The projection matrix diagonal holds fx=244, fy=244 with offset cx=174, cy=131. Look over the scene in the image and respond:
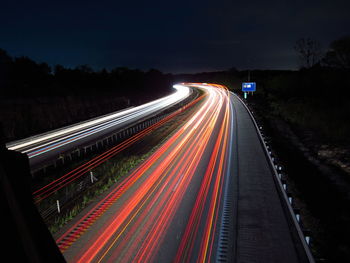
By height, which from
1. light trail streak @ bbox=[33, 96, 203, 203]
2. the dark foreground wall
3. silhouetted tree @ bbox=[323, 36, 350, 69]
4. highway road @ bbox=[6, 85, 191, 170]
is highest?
silhouetted tree @ bbox=[323, 36, 350, 69]

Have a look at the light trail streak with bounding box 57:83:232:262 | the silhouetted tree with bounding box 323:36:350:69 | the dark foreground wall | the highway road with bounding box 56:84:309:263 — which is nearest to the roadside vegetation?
the highway road with bounding box 56:84:309:263

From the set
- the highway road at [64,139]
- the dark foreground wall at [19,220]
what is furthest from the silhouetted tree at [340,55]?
the dark foreground wall at [19,220]

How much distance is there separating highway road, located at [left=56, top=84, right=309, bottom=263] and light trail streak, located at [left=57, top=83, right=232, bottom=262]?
0.03 metres

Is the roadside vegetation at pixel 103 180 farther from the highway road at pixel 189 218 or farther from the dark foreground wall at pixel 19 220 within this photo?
the dark foreground wall at pixel 19 220

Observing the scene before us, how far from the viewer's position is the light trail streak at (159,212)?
832 centimetres

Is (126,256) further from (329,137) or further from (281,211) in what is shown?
(329,137)

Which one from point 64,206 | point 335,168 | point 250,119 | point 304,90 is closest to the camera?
point 64,206

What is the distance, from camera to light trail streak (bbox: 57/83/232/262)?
27.3ft

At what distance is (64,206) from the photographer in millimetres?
12625

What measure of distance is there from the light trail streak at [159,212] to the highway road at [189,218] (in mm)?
29

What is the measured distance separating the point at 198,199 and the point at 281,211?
3.69m

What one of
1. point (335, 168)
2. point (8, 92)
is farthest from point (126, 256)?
point (8, 92)

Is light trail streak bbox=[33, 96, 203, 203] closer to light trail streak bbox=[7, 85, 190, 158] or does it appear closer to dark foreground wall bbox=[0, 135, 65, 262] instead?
light trail streak bbox=[7, 85, 190, 158]

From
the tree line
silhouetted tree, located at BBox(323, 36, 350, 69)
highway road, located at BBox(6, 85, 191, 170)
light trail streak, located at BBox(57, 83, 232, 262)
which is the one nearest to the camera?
light trail streak, located at BBox(57, 83, 232, 262)
